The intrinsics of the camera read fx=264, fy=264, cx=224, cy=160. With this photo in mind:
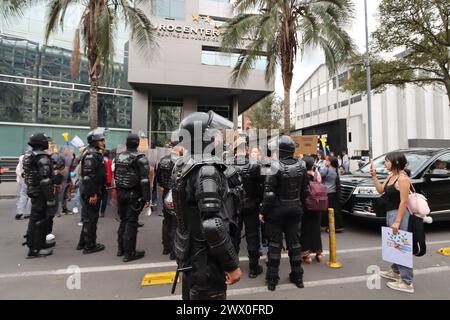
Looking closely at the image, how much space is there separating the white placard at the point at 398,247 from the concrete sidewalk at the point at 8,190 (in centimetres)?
1233

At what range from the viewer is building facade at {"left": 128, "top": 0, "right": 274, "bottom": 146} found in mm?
16109

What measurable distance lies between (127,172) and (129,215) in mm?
706

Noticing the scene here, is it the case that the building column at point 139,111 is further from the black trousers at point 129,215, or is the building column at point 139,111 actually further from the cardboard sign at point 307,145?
the black trousers at point 129,215

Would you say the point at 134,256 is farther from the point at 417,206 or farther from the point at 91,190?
the point at 417,206

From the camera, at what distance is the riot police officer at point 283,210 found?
130 inches

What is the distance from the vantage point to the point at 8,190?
11.2 meters

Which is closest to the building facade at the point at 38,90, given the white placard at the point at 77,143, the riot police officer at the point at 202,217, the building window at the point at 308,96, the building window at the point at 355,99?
the white placard at the point at 77,143

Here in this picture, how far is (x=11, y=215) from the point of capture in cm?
732

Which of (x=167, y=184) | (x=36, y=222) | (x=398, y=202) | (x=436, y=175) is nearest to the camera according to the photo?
(x=398, y=202)

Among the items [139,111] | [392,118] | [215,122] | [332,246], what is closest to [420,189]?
[332,246]

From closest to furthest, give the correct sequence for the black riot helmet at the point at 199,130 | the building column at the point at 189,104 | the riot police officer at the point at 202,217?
the riot police officer at the point at 202,217 → the black riot helmet at the point at 199,130 → the building column at the point at 189,104

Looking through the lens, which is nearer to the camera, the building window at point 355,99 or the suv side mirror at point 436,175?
the suv side mirror at point 436,175

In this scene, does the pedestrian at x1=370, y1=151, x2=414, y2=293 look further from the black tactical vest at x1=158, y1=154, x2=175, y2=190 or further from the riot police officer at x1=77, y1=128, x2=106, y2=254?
the riot police officer at x1=77, y1=128, x2=106, y2=254
